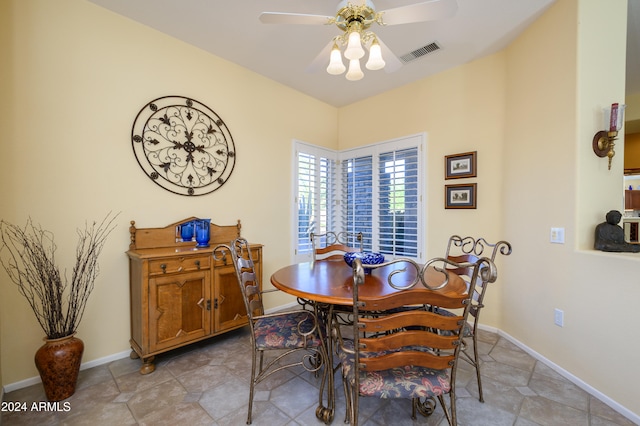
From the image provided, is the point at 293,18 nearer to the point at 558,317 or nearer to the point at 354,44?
the point at 354,44

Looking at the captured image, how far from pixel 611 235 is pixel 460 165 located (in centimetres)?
142

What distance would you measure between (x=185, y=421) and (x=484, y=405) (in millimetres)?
1907

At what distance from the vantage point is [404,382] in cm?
124

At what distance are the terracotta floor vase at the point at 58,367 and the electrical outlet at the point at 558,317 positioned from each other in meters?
3.65

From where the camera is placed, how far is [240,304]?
8.74ft

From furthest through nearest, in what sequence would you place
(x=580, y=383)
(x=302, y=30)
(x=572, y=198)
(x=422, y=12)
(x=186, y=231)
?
(x=186, y=231) → (x=302, y=30) → (x=572, y=198) → (x=580, y=383) → (x=422, y=12)

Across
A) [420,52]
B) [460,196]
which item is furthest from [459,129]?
[420,52]

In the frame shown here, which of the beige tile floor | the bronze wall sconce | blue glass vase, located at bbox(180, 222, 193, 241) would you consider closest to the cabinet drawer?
blue glass vase, located at bbox(180, 222, 193, 241)

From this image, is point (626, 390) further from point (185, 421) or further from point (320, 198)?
point (320, 198)

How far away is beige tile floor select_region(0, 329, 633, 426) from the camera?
162 centimetres

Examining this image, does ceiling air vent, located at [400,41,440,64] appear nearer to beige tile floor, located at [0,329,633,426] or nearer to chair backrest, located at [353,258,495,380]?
chair backrest, located at [353,258,495,380]

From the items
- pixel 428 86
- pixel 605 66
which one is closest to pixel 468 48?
pixel 428 86

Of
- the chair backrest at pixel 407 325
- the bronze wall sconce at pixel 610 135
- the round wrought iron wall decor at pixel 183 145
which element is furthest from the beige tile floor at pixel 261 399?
the bronze wall sconce at pixel 610 135

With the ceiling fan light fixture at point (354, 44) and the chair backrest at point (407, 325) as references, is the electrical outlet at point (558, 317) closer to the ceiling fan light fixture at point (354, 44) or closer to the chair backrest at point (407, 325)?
the chair backrest at point (407, 325)
